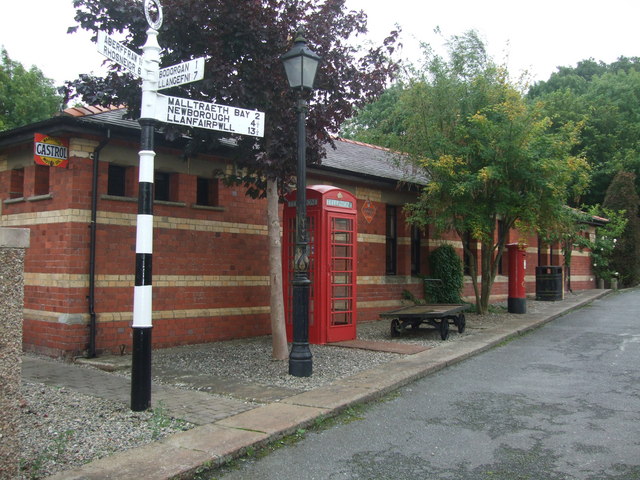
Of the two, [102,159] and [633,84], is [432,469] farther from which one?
[633,84]

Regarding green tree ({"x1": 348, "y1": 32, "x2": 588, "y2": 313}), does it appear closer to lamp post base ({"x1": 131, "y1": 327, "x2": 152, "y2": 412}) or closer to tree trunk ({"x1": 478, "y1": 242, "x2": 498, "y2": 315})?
tree trunk ({"x1": 478, "y1": 242, "x2": 498, "y2": 315})

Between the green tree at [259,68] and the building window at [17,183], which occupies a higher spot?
the green tree at [259,68]

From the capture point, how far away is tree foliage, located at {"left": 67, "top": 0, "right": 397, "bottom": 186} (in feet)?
26.2

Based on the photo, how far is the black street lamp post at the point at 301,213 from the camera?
772 cm

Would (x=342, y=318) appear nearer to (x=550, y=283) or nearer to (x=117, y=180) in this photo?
(x=117, y=180)

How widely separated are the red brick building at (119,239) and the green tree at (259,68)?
3.35 feet

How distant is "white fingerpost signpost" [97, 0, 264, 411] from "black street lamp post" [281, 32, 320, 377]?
1.65 meters

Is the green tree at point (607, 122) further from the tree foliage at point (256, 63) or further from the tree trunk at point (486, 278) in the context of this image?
the tree foliage at point (256, 63)

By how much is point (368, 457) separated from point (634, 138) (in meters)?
39.8

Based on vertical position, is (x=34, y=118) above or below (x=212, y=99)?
above

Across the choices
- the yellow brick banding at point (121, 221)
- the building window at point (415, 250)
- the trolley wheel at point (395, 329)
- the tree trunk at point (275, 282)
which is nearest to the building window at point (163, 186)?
the yellow brick banding at point (121, 221)

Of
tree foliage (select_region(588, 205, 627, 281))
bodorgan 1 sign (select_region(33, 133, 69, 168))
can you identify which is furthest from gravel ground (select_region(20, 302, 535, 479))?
tree foliage (select_region(588, 205, 627, 281))

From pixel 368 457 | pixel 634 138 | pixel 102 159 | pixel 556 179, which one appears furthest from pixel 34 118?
pixel 634 138

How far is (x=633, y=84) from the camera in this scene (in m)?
39.3
